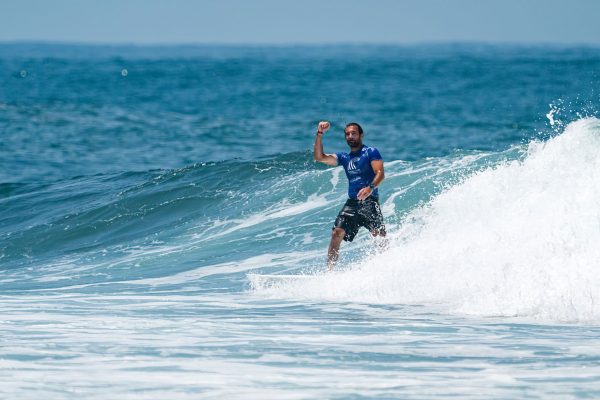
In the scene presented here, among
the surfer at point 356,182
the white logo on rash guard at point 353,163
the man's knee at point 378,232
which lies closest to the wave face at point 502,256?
the man's knee at point 378,232

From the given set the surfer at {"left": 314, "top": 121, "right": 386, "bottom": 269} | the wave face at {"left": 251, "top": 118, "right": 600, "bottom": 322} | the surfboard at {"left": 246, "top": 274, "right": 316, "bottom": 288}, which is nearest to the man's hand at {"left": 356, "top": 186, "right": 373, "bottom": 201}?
the surfer at {"left": 314, "top": 121, "right": 386, "bottom": 269}

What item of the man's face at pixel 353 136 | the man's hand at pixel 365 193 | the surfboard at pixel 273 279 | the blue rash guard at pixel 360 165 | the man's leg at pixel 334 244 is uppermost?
the man's face at pixel 353 136

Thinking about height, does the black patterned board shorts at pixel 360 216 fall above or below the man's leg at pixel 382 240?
above

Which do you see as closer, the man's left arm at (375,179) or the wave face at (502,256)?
the wave face at (502,256)

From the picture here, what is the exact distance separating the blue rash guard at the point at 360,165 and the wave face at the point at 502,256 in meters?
0.72

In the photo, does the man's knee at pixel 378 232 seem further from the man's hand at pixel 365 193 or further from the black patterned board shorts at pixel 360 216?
the man's hand at pixel 365 193

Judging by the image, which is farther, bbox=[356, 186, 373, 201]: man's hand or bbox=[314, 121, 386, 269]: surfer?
bbox=[314, 121, 386, 269]: surfer

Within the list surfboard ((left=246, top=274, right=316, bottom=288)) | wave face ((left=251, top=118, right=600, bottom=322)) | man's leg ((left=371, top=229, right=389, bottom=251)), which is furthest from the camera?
man's leg ((left=371, top=229, right=389, bottom=251))

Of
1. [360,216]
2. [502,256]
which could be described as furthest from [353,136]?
[502,256]

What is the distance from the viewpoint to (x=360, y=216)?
10641mm

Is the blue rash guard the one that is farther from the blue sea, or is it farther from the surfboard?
the surfboard

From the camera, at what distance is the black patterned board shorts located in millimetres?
10633

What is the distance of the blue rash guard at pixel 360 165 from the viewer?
10484 mm

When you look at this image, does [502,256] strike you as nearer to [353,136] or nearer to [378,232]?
[378,232]
